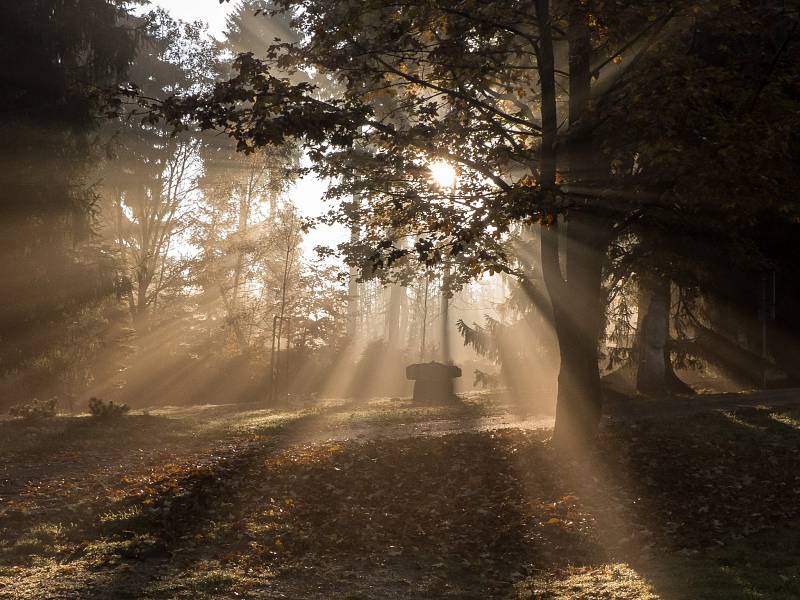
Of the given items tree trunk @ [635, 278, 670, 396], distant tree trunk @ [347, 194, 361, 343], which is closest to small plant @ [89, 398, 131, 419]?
distant tree trunk @ [347, 194, 361, 343]

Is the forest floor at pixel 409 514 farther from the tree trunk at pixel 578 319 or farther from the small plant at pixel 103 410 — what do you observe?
the small plant at pixel 103 410

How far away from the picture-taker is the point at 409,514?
376 inches

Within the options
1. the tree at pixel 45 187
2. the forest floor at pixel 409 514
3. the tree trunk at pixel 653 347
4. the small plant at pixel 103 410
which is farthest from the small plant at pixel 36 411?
the tree trunk at pixel 653 347

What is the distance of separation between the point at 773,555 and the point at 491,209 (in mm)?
4698

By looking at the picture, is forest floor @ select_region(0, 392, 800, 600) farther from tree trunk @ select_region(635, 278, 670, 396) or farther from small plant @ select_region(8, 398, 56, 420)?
tree trunk @ select_region(635, 278, 670, 396)

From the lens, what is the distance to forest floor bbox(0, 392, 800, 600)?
23.0 feet

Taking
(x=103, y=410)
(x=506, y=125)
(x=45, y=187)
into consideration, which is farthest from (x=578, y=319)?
(x=45, y=187)

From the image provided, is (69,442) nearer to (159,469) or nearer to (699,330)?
Answer: (159,469)

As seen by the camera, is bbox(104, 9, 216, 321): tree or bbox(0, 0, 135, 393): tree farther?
bbox(104, 9, 216, 321): tree

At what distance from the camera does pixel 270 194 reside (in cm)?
3888

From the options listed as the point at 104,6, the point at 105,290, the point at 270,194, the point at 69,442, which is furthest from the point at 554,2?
the point at 270,194

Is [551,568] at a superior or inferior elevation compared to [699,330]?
inferior

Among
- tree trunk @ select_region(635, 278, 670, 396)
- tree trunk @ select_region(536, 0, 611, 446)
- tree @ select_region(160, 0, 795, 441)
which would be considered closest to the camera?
tree @ select_region(160, 0, 795, 441)

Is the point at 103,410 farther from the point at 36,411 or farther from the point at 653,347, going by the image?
the point at 653,347
